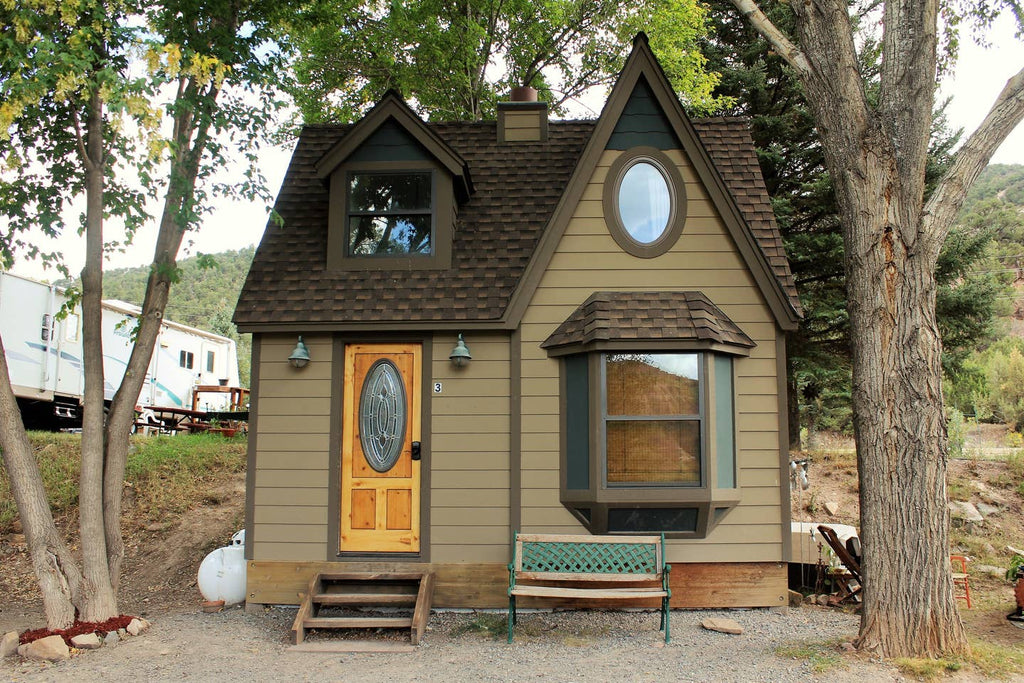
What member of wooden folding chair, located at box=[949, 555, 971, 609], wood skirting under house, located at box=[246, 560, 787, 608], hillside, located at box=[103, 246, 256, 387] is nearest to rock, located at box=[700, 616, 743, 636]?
wood skirting under house, located at box=[246, 560, 787, 608]

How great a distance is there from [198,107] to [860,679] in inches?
299

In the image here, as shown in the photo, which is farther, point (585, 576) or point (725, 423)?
point (725, 423)

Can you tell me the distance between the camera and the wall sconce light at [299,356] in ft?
24.3

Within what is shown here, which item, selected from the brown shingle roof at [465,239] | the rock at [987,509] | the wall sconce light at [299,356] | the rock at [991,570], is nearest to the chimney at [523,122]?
the brown shingle roof at [465,239]

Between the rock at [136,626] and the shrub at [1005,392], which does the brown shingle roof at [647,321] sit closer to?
the rock at [136,626]

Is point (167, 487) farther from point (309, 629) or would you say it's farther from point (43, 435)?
point (309, 629)

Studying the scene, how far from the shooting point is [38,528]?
6.45 metres

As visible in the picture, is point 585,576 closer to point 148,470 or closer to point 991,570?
point 991,570

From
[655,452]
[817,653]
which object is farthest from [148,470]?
[817,653]

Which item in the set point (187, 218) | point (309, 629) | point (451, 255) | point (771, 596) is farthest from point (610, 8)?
point (309, 629)

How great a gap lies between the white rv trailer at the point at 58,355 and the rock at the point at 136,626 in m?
4.77

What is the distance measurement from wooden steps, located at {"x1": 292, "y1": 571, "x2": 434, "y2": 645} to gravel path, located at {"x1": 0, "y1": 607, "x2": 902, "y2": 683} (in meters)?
0.16

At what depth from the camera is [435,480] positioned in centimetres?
736

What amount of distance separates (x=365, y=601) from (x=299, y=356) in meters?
2.43
